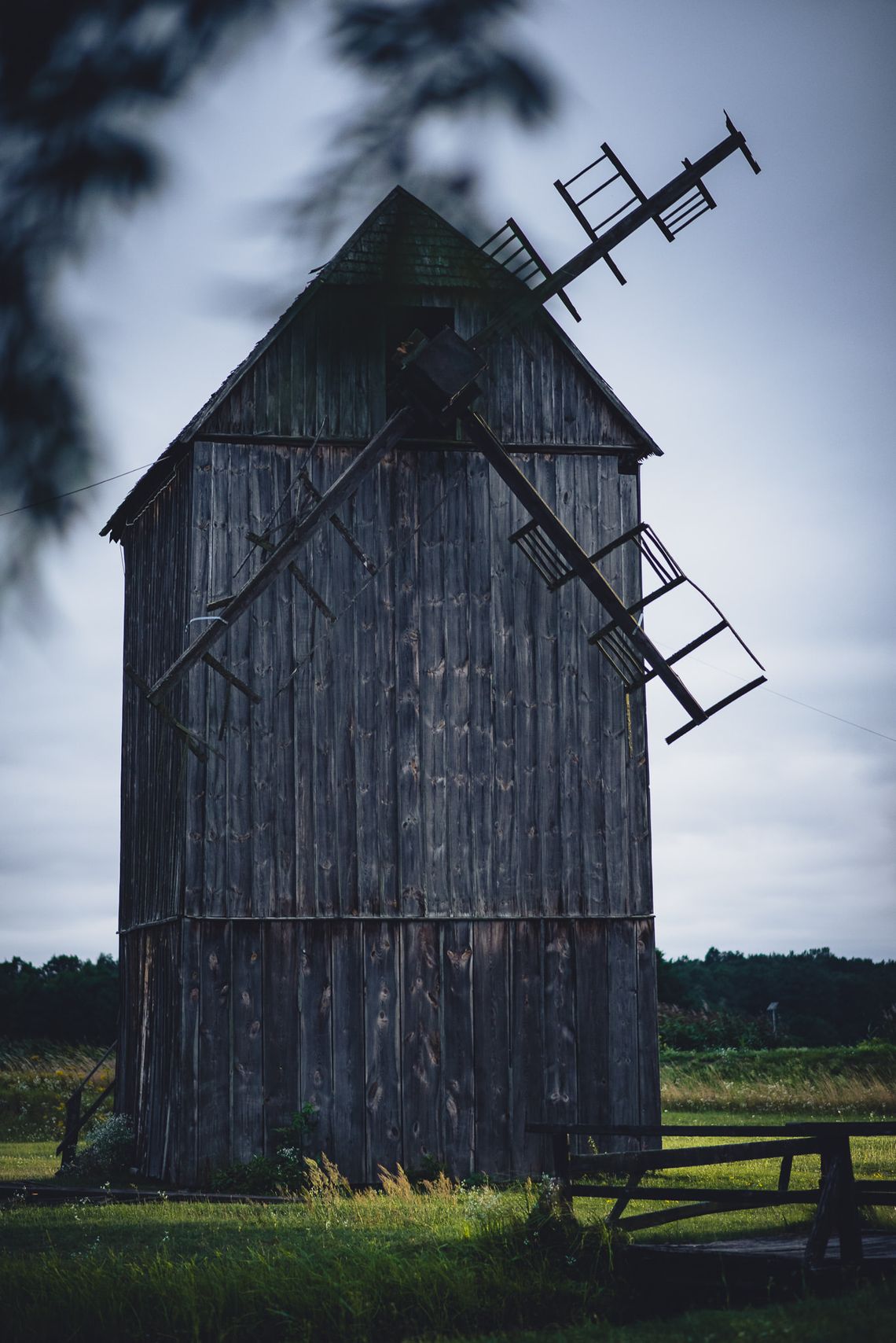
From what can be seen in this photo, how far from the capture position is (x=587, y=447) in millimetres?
17016

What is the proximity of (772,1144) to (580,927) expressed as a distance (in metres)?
7.18

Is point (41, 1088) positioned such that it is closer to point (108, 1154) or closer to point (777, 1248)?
point (108, 1154)

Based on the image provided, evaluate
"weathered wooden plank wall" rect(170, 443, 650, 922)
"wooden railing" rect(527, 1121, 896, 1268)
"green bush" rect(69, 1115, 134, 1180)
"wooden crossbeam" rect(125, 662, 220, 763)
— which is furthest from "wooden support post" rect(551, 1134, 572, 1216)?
"green bush" rect(69, 1115, 134, 1180)

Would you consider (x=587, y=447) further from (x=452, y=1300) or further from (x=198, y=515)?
(x=452, y=1300)

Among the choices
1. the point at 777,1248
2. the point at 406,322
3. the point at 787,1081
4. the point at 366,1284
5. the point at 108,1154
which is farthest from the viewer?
the point at 787,1081

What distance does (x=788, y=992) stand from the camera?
57.2 metres

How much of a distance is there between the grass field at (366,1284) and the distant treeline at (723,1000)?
24.0 m

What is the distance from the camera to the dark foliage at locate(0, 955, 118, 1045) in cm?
4131

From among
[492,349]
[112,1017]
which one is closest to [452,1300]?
[492,349]

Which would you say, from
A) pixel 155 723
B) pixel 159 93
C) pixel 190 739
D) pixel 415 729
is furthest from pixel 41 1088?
pixel 159 93

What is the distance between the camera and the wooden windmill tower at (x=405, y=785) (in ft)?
50.0

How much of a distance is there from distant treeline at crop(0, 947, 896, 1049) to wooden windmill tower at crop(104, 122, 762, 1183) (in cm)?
1921

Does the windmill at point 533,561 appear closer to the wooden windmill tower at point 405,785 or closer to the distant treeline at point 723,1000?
the wooden windmill tower at point 405,785

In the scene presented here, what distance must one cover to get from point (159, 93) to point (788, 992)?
5843cm
